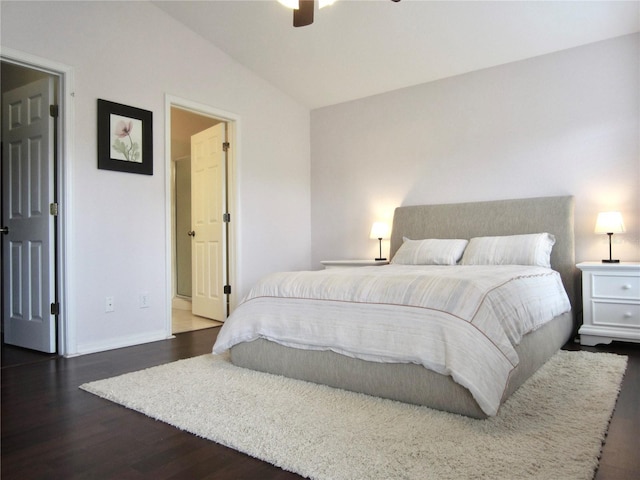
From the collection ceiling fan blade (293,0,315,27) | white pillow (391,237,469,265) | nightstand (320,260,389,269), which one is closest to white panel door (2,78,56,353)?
ceiling fan blade (293,0,315,27)

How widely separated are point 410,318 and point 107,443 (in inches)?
54.1

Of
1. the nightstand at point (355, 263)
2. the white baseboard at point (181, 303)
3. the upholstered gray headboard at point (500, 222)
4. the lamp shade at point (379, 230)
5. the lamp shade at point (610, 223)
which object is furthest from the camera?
the white baseboard at point (181, 303)

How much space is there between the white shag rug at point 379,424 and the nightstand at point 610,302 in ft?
2.37

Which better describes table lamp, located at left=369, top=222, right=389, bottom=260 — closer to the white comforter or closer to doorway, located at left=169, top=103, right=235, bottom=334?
doorway, located at left=169, top=103, right=235, bottom=334

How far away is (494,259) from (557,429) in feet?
6.83

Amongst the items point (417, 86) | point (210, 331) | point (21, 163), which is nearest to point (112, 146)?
point (21, 163)

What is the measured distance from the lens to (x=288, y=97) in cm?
538

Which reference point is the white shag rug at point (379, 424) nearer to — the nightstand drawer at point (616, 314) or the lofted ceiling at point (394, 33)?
the nightstand drawer at point (616, 314)

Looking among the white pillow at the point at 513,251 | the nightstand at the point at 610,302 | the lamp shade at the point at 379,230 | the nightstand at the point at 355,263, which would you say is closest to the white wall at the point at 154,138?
the nightstand at the point at 355,263

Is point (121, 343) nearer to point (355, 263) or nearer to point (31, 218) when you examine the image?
point (31, 218)

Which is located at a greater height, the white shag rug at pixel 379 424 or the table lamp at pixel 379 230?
the table lamp at pixel 379 230

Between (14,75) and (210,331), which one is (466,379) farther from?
(14,75)

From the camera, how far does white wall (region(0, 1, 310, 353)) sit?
131 inches

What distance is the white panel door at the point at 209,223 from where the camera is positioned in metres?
4.72
